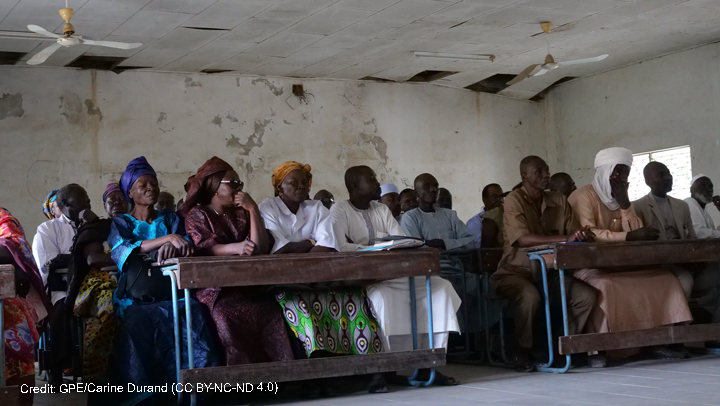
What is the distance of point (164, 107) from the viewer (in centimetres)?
1242

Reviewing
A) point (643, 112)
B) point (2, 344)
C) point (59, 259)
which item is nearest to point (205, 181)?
point (2, 344)

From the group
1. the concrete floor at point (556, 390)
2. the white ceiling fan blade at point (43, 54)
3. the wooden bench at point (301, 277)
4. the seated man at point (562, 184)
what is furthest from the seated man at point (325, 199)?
the wooden bench at point (301, 277)

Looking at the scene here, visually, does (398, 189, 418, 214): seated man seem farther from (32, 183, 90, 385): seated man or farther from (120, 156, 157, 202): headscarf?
(120, 156, 157, 202): headscarf

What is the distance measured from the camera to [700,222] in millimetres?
8148

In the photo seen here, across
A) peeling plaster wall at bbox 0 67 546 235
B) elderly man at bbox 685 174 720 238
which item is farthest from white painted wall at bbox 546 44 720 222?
elderly man at bbox 685 174 720 238

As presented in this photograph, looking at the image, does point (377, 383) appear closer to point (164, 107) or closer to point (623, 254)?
point (623, 254)

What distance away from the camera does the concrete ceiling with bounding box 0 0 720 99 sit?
9.52 meters

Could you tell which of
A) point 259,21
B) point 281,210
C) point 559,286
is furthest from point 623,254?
point 259,21

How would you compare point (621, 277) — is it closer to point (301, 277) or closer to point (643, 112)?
point (301, 277)

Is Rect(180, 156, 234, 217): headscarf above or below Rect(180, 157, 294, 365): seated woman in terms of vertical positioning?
above

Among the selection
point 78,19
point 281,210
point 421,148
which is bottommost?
point 281,210

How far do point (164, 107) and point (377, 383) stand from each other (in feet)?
28.2

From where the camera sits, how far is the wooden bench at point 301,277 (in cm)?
439

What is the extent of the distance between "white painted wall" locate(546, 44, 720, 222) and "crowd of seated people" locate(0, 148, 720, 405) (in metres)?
6.78
